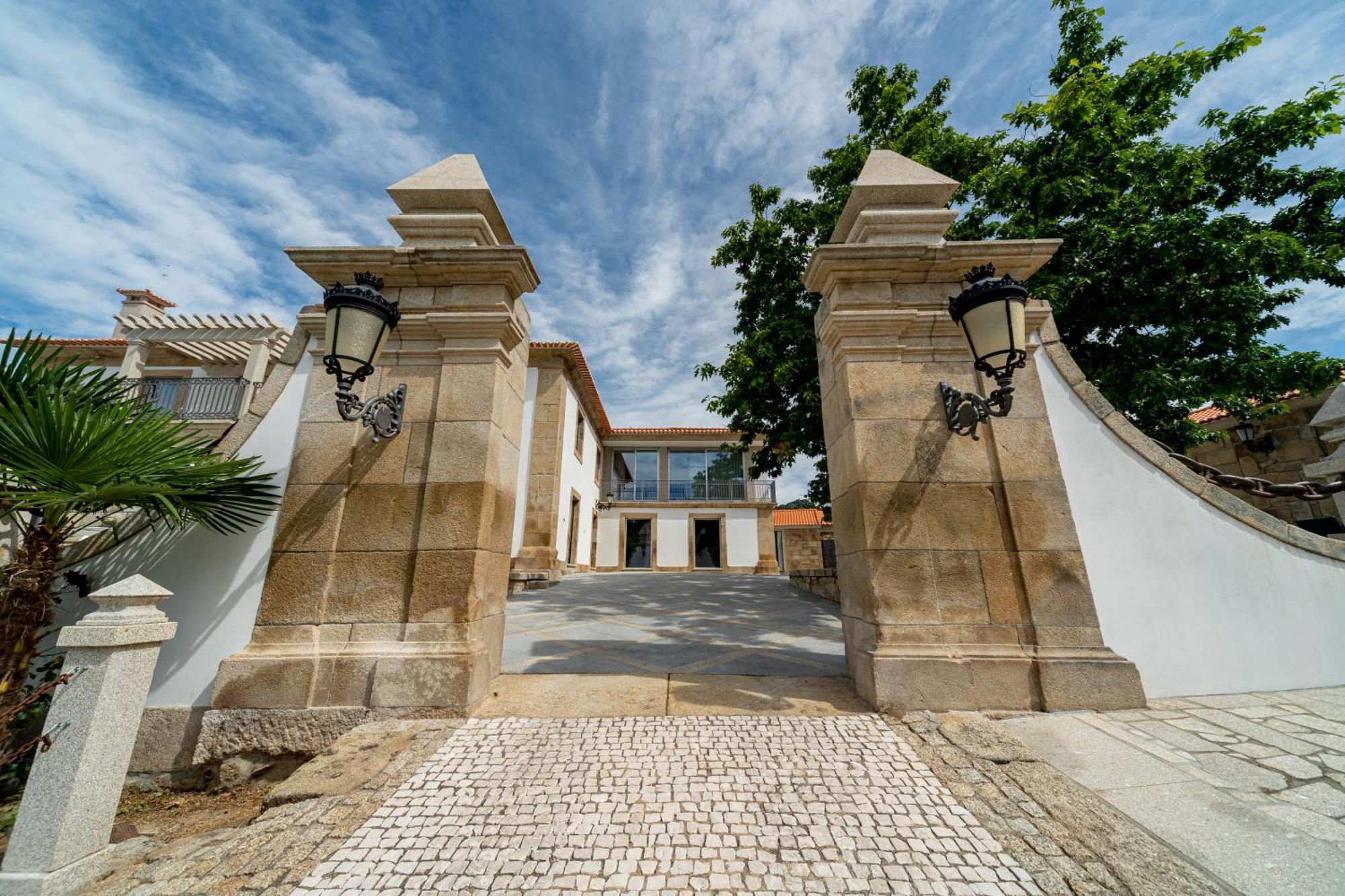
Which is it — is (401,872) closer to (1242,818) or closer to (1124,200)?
(1242,818)

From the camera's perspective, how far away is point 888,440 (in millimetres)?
3002

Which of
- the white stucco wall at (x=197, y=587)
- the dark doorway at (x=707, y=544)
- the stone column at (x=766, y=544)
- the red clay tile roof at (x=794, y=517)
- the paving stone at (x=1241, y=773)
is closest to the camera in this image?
the paving stone at (x=1241, y=773)

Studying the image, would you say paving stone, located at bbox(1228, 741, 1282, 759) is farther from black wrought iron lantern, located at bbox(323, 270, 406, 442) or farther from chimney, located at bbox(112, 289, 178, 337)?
chimney, located at bbox(112, 289, 178, 337)

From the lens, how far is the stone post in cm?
166

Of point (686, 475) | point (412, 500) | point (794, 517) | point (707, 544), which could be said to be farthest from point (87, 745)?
point (794, 517)

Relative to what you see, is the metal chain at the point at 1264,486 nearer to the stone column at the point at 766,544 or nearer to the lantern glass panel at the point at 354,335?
the lantern glass panel at the point at 354,335

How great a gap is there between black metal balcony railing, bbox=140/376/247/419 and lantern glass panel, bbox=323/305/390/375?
1205 centimetres

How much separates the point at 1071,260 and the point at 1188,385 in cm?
208

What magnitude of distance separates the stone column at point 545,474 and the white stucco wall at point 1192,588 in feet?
31.8

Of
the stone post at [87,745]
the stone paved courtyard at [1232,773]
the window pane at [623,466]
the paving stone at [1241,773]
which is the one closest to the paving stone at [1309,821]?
the stone paved courtyard at [1232,773]

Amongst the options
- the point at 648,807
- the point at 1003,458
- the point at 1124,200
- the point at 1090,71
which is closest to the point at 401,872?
the point at 648,807

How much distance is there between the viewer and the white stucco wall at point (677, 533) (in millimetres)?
17266

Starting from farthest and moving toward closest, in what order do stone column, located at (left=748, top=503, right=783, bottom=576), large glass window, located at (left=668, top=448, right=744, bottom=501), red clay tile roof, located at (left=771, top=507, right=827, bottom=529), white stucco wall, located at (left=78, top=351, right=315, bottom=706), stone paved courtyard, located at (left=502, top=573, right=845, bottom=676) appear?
red clay tile roof, located at (left=771, top=507, right=827, bottom=529) < large glass window, located at (left=668, top=448, right=744, bottom=501) < stone column, located at (left=748, top=503, right=783, bottom=576) < stone paved courtyard, located at (left=502, top=573, right=845, bottom=676) < white stucco wall, located at (left=78, top=351, right=315, bottom=706)

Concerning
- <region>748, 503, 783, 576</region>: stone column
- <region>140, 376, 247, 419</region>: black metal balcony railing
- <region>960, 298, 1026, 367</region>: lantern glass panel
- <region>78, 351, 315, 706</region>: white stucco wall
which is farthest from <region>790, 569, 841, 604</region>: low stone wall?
<region>140, 376, 247, 419</region>: black metal balcony railing
